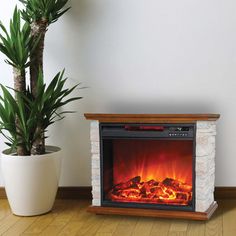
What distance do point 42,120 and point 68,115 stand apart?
1.41ft

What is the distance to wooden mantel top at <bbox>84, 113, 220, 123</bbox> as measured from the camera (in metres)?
3.59

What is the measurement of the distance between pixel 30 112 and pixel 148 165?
878mm

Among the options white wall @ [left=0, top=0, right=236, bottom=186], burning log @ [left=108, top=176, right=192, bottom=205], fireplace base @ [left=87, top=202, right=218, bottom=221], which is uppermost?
white wall @ [left=0, top=0, right=236, bottom=186]

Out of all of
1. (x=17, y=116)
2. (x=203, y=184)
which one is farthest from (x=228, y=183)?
(x=17, y=116)

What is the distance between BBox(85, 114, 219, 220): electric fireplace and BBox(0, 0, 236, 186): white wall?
350 mm

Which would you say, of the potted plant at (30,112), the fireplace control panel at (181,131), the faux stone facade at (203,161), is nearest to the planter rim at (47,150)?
the potted plant at (30,112)

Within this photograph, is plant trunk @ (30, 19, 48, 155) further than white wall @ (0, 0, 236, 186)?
No

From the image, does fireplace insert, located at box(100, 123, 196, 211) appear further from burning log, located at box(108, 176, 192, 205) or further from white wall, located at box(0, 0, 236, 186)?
white wall, located at box(0, 0, 236, 186)

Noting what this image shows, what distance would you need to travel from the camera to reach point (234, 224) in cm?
358

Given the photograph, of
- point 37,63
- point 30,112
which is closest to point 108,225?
point 30,112

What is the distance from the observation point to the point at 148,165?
12.6 feet

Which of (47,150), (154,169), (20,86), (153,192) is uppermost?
(20,86)

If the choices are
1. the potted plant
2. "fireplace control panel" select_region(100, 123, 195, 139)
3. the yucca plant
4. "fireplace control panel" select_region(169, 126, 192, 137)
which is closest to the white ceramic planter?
the potted plant

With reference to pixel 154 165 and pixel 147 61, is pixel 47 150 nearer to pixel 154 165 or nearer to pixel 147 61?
pixel 154 165
